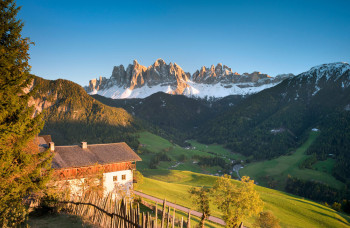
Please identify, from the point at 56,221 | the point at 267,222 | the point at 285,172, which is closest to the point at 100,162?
the point at 56,221

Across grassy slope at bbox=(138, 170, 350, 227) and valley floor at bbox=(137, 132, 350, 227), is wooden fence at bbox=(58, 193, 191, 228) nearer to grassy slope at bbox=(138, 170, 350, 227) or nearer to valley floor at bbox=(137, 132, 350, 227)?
valley floor at bbox=(137, 132, 350, 227)

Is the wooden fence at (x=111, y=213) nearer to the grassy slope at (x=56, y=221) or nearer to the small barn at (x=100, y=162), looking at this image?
→ the grassy slope at (x=56, y=221)

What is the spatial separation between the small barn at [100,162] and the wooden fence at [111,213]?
17248 mm

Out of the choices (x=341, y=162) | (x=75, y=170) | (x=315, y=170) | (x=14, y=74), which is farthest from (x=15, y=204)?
(x=341, y=162)

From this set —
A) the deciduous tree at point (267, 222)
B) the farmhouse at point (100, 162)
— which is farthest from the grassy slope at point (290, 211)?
the farmhouse at point (100, 162)

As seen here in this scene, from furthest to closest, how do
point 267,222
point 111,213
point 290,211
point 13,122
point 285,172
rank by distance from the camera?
1. point 285,172
2. point 290,211
3. point 267,222
4. point 13,122
5. point 111,213

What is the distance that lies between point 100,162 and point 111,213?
2727 cm

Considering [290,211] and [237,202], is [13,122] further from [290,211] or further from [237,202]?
[290,211]

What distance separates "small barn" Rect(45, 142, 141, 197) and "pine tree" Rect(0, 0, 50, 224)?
17.7 m

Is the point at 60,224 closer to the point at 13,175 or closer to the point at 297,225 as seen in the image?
the point at 13,175

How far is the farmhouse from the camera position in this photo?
40.8 metres

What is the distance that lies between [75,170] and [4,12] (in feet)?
95.5

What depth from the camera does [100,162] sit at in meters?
44.2

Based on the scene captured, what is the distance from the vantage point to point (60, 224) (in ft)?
69.6
